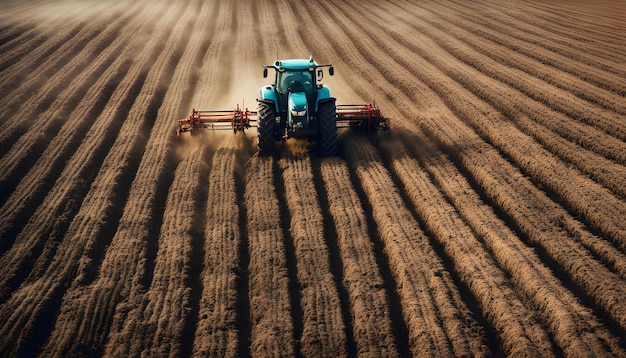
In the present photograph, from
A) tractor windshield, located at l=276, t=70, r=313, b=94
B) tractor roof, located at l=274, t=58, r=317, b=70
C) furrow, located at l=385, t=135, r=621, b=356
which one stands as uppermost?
tractor roof, located at l=274, t=58, r=317, b=70

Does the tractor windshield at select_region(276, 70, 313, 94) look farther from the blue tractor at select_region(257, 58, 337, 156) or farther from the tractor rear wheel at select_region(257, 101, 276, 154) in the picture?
the tractor rear wheel at select_region(257, 101, 276, 154)

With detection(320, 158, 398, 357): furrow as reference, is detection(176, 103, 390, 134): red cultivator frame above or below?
above

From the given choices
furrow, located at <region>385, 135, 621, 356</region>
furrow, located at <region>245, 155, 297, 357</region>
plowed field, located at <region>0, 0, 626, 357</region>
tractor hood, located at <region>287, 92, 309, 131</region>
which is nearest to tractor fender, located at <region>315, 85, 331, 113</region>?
tractor hood, located at <region>287, 92, 309, 131</region>

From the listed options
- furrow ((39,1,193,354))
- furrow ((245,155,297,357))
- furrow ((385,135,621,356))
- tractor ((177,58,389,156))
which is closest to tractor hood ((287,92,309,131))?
tractor ((177,58,389,156))

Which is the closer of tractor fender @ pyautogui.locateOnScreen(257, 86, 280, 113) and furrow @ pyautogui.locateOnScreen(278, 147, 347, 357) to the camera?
furrow @ pyautogui.locateOnScreen(278, 147, 347, 357)

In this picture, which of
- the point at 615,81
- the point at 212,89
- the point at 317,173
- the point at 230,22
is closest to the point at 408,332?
the point at 317,173

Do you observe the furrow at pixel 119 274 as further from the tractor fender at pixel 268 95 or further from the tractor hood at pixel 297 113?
the tractor hood at pixel 297 113

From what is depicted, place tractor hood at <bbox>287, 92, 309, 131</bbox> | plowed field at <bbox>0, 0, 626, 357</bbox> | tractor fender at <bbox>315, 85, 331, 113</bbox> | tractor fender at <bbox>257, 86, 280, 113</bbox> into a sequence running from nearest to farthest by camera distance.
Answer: plowed field at <bbox>0, 0, 626, 357</bbox>, tractor hood at <bbox>287, 92, 309, 131</bbox>, tractor fender at <bbox>315, 85, 331, 113</bbox>, tractor fender at <bbox>257, 86, 280, 113</bbox>

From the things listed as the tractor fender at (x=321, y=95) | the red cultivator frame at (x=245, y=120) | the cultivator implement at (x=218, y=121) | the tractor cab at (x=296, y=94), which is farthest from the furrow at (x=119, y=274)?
the tractor fender at (x=321, y=95)

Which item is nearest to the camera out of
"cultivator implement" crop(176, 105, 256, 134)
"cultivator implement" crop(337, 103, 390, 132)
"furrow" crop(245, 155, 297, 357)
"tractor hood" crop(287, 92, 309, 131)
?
"furrow" crop(245, 155, 297, 357)
